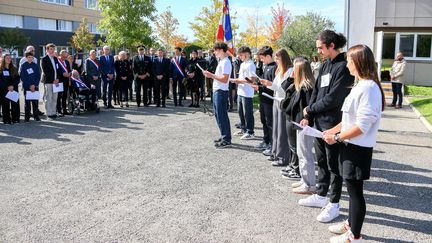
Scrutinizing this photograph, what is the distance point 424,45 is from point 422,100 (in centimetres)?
718

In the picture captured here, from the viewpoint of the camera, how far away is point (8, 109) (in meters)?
10.7

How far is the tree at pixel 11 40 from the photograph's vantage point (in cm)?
3497

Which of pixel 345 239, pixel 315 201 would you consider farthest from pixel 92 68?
pixel 345 239

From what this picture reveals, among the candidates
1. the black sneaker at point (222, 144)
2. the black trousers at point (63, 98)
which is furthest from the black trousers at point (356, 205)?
the black trousers at point (63, 98)

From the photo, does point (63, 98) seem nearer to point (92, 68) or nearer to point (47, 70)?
point (47, 70)

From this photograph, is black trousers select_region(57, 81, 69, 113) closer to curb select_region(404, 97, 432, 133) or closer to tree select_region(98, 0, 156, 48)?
curb select_region(404, 97, 432, 133)

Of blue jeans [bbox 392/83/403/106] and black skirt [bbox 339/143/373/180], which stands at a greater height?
blue jeans [bbox 392/83/403/106]

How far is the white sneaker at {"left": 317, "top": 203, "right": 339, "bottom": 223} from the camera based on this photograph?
14.5 ft

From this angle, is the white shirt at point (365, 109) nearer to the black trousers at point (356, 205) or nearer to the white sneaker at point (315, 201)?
the black trousers at point (356, 205)

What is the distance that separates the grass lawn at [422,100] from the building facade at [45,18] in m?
33.6

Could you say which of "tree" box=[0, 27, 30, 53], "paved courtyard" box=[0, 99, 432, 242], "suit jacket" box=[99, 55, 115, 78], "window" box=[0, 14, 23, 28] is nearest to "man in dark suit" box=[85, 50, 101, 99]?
"suit jacket" box=[99, 55, 115, 78]

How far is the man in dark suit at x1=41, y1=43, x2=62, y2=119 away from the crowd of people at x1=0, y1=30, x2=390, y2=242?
28mm

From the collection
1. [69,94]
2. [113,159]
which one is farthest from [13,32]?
[113,159]

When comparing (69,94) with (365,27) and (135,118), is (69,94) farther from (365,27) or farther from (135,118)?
(365,27)
